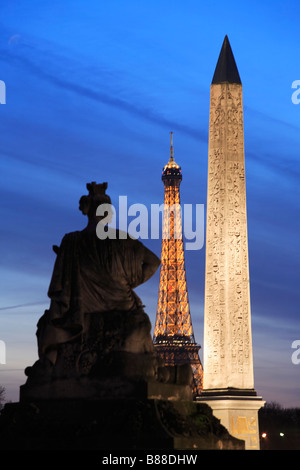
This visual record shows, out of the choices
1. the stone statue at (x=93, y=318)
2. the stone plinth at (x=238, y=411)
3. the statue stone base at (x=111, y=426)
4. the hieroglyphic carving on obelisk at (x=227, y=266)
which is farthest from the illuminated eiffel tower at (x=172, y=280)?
the statue stone base at (x=111, y=426)

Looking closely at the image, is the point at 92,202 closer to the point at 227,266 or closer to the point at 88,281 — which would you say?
the point at 88,281

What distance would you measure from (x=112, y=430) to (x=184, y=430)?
1.14 meters

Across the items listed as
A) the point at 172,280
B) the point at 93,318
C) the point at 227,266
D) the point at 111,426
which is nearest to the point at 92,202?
the point at 93,318

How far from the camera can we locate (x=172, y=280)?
72.9 meters

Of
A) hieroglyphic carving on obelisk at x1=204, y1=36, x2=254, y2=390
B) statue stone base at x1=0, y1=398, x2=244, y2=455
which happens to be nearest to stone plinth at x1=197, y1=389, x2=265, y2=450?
hieroglyphic carving on obelisk at x1=204, y1=36, x2=254, y2=390

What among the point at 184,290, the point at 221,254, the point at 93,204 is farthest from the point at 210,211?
the point at 184,290

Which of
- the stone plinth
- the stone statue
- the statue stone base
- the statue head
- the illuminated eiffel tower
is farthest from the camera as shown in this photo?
the illuminated eiffel tower

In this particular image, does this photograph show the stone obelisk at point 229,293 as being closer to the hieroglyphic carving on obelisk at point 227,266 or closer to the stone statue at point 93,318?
the hieroglyphic carving on obelisk at point 227,266

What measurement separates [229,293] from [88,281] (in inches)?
643

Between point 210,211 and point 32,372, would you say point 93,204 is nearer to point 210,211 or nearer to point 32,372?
point 32,372

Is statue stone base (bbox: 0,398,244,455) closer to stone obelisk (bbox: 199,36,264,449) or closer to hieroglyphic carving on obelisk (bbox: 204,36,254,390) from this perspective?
stone obelisk (bbox: 199,36,264,449)

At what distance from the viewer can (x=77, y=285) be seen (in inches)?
729

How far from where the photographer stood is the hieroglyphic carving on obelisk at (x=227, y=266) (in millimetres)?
34438

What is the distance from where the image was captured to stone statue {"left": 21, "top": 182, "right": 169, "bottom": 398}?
1766 cm
